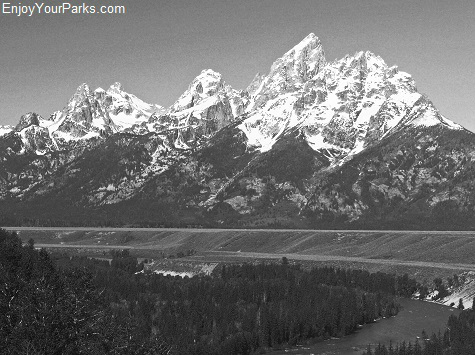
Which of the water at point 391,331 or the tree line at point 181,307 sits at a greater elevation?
the tree line at point 181,307

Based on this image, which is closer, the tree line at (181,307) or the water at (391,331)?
the tree line at (181,307)

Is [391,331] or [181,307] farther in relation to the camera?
[181,307]

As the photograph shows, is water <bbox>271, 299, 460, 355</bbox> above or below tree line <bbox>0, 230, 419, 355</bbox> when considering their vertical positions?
below

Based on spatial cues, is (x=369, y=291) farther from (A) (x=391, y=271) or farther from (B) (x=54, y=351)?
(B) (x=54, y=351)

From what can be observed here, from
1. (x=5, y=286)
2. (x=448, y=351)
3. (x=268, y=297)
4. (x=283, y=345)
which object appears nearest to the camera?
(x=5, y=286)

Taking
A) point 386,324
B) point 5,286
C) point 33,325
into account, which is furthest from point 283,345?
point 33,325

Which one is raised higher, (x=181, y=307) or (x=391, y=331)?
(x=181, y=307)

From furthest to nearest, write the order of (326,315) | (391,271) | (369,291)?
(391,271), (369,291), (326,315)

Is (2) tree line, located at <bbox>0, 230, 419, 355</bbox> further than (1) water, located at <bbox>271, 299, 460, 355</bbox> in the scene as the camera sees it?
No
